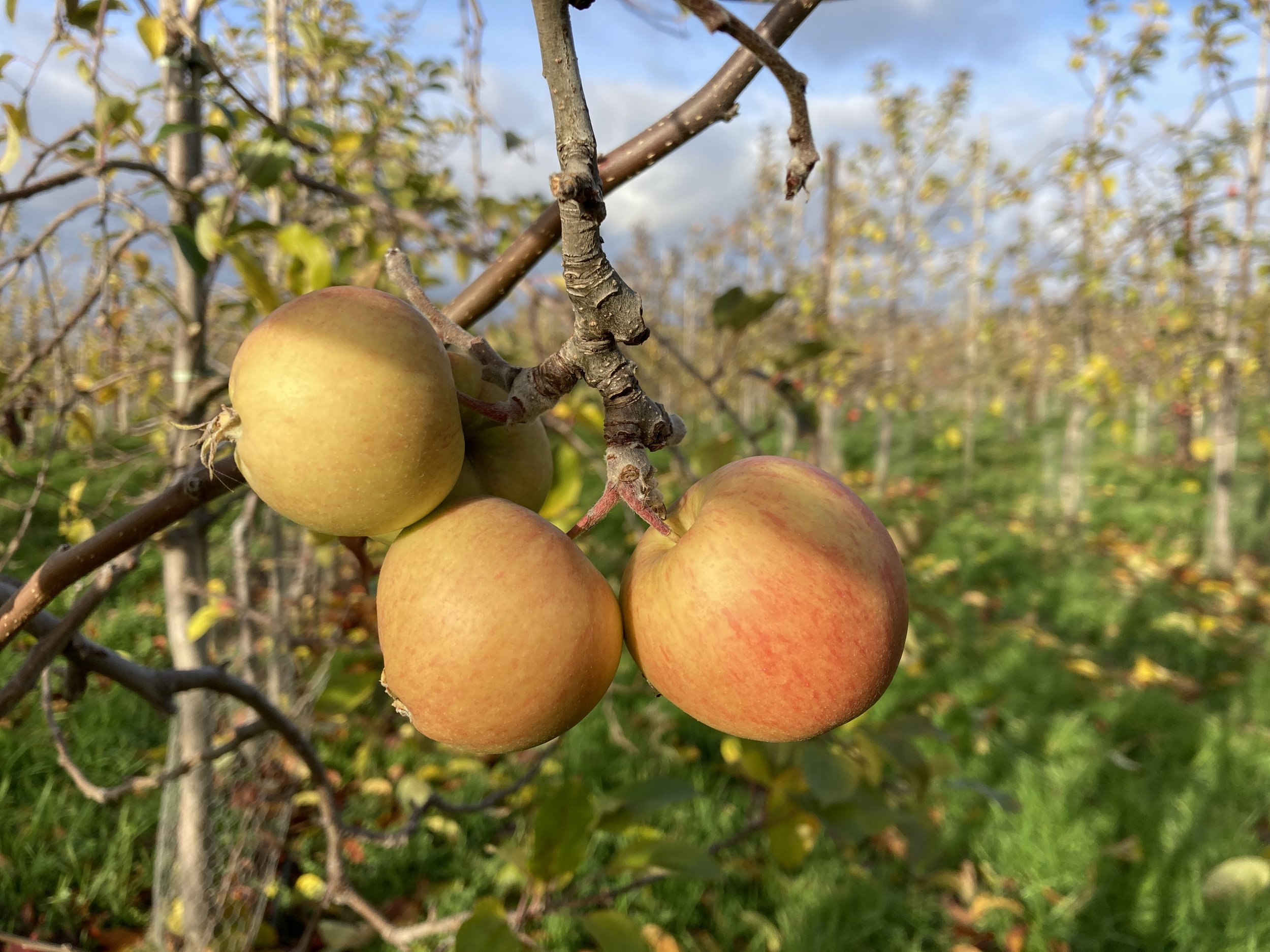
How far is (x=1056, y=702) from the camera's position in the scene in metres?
4.27

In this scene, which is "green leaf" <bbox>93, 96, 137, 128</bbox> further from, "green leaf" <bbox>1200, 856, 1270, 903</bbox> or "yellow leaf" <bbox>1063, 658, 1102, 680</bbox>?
"yellow leaf" <bbox>1063, 658, 1102, 680</bbox>

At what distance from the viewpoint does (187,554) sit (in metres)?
1.83

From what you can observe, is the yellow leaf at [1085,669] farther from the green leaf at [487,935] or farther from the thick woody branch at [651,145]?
the thick woody branch at [651,145]

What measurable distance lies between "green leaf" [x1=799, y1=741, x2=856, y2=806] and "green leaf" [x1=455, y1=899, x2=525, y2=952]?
0.60 m

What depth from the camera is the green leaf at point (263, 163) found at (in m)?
1.38

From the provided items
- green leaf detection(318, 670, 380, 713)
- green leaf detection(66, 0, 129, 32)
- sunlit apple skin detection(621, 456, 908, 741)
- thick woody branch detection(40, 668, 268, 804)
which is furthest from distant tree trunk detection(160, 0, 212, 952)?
sunlit apple skin detection(621, 456, 908, 741)

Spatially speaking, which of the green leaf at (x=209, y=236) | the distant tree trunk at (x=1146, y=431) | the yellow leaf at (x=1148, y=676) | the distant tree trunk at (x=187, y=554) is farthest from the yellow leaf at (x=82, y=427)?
the distant tree trunk at (x=1146, y=431)

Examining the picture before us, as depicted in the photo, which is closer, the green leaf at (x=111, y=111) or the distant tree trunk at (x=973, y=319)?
the green leaf at (x=111, y=111)

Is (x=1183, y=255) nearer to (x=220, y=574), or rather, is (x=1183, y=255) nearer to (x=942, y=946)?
(x=942, y=946)

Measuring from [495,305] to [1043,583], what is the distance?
687cm

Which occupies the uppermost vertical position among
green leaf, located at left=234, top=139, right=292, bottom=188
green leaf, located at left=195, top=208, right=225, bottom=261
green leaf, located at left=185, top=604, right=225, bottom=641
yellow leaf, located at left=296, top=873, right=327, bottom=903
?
green leaf, located at left=234, top=139, right=292, bottom=188

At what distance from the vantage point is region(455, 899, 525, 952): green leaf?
1008 mm

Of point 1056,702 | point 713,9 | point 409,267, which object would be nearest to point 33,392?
point 409,267

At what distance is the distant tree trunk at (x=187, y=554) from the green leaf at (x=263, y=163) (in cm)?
31
